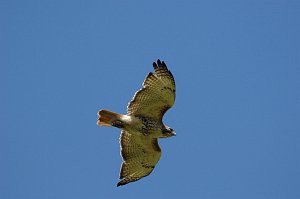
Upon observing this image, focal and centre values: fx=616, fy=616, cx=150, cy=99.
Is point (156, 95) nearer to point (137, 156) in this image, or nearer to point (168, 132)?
point (168, 132)

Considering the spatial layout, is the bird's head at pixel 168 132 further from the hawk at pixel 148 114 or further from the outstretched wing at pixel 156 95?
the outstretched wing at pixel 156 95

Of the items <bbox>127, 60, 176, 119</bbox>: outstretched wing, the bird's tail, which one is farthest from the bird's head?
the bird's tail

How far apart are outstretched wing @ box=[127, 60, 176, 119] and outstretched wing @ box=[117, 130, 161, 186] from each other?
0.80 meters

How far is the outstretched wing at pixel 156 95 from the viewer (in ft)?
42.4

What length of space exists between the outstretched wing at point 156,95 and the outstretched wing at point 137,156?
2.62 feet

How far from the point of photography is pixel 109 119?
12969 millimetres

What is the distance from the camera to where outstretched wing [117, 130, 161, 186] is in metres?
13.9

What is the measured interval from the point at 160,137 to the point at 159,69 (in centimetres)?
152

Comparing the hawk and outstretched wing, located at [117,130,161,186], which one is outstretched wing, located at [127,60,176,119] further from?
outstretched wing, located at [117,130,161,186]

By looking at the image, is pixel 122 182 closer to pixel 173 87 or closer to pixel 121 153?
pixel 121 153

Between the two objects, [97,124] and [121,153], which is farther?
[121,153]

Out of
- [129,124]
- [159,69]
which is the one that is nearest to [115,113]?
[129,124]

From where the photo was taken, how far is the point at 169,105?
43.1 feet

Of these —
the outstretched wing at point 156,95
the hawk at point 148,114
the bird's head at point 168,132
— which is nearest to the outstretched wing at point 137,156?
the hawk at point 148,114
